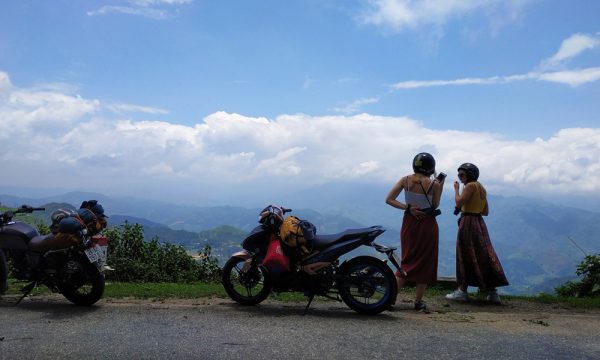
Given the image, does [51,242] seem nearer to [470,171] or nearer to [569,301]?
[470,171]

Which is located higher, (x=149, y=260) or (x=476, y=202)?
(x=476, y=202)

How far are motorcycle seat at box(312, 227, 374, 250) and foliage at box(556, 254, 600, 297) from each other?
5195mm

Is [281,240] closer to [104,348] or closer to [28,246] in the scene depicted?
[104,348]

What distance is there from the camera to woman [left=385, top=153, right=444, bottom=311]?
6809mm

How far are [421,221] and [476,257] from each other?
1518 mm

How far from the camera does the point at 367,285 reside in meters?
6.38

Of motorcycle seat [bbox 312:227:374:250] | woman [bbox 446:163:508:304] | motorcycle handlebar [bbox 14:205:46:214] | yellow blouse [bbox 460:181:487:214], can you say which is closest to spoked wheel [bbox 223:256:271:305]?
motorcycle seat [bbox 312:227:374:250]

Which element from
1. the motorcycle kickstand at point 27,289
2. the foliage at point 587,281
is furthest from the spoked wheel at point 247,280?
the foliage at point 587,281

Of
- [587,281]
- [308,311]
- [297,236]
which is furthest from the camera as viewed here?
[587,281]

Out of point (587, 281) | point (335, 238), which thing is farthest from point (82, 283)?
point (587, 281)

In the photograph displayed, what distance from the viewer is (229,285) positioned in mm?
7031

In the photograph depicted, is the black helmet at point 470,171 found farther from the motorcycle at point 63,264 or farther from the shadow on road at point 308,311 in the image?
the motorcycle at point 63,264

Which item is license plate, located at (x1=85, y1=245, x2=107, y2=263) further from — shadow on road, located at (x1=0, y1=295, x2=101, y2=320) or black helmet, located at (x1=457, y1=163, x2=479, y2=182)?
black helmet, located at (x1=457, y1=163, x2=479, y2=182)

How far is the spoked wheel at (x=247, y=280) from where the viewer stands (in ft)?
22.4
